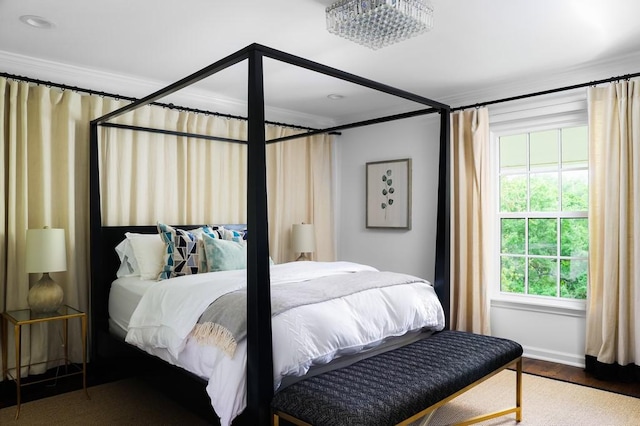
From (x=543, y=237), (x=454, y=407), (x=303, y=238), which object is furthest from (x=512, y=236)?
(x=303, y=238)

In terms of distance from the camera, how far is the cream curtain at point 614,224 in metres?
3.53

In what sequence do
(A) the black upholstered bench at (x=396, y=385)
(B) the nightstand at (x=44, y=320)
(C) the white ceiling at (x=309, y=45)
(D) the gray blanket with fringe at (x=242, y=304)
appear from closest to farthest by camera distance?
(A) the black upholstered bench at (x=396, y=385), (D) the gray blanket with fringe at (x=242, y=304), (C) the white ceiling at (x=309, y=45), (B) the nightstand at (x=44, y=320)

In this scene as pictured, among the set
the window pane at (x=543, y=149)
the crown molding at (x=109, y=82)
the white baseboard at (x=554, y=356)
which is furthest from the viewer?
the window pane at (x=543, y=149)

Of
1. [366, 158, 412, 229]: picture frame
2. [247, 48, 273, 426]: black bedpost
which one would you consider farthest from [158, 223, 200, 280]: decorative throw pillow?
[366, 158, 412, 229]: picture frame

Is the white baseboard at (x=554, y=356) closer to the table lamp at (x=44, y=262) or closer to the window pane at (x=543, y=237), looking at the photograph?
the window pane at (x=543, y=237)

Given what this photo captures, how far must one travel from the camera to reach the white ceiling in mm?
2793

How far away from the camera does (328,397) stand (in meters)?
2.02

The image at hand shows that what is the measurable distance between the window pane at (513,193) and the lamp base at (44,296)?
12.4ft

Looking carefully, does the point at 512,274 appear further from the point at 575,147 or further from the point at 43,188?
the point at 43,188

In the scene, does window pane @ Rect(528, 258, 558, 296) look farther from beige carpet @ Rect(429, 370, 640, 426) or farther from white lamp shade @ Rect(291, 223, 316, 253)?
white lamp shade @ Rect(291, 223, 316, 253)

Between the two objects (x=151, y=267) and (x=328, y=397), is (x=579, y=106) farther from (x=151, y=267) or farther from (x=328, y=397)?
(x=151, y=267)

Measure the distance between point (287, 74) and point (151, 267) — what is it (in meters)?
1.92

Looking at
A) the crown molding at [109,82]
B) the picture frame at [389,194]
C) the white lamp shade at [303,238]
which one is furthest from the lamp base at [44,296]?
the picture frame at [389,194]

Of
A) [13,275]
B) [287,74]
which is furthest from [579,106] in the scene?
[13,275]
